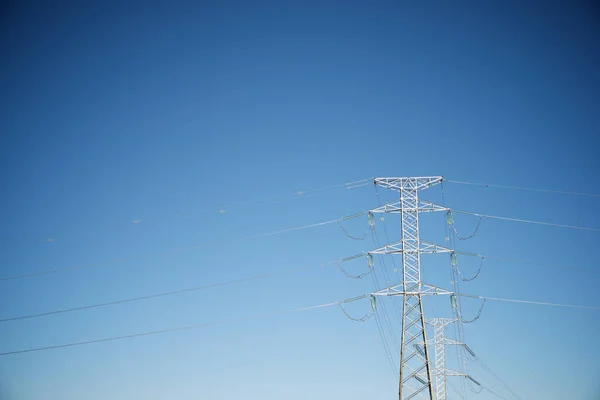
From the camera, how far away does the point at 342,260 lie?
141 feet

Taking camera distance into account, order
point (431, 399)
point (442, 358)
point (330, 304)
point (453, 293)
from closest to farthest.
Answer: point (431, 399) < point (453, 293) < point (330, 304) < point (442, 358)

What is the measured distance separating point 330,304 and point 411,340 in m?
6.77

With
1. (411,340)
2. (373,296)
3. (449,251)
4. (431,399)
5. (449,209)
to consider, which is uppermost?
(449,209)

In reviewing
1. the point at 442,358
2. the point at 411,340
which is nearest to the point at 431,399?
the point at 411,340

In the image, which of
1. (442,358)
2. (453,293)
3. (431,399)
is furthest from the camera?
(442,358)

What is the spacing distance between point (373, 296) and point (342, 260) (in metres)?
4.16

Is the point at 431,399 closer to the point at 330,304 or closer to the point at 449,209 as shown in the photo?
the point at 330,304

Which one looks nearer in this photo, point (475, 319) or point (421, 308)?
point (421, 308)

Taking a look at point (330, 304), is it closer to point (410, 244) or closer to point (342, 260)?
point (342, 260)

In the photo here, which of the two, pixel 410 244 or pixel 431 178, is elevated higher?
pixel 431 178

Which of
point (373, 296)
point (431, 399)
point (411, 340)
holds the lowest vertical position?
point (431, 399)

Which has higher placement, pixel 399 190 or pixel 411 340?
pixel 399 190

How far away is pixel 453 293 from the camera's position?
129 ft

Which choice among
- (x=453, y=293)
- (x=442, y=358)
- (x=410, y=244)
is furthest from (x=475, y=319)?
(x=442, y=358)
